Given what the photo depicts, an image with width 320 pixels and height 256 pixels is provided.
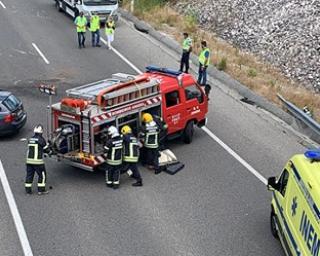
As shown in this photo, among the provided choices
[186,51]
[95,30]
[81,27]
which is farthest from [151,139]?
[95,30]

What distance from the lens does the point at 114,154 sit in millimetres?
15047

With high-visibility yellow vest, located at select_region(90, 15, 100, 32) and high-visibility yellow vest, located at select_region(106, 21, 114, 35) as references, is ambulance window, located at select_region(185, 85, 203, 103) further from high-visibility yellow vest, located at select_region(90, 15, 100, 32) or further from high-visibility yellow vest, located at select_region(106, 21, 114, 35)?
high-visibility yellow vest, located at select_region(90, 15, 100, 32)

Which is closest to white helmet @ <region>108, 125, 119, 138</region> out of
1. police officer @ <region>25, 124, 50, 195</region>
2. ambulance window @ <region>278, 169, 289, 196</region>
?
police officer @ <region>25, 124, 50, 195</region>

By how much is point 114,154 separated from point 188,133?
3810 millimetres

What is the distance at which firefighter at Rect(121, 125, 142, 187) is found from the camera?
15.2 m

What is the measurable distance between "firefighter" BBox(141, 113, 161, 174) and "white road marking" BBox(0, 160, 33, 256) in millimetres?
3510

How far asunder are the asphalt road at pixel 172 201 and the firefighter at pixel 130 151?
0.42 metres

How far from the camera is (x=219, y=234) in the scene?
13.3m

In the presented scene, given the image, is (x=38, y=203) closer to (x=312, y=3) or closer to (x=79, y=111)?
(x=79, y=111)

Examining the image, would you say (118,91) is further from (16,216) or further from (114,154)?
(16,216)

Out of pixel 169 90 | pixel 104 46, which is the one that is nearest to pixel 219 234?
pixel 169 90

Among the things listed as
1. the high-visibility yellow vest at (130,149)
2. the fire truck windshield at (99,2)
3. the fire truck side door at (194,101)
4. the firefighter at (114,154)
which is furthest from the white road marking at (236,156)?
the fire truck windshield at (99,2)

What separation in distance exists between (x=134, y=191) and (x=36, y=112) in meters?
6.48

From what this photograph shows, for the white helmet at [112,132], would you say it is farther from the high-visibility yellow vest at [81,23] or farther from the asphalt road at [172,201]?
the high-visibility yellow vest at [81,23]
